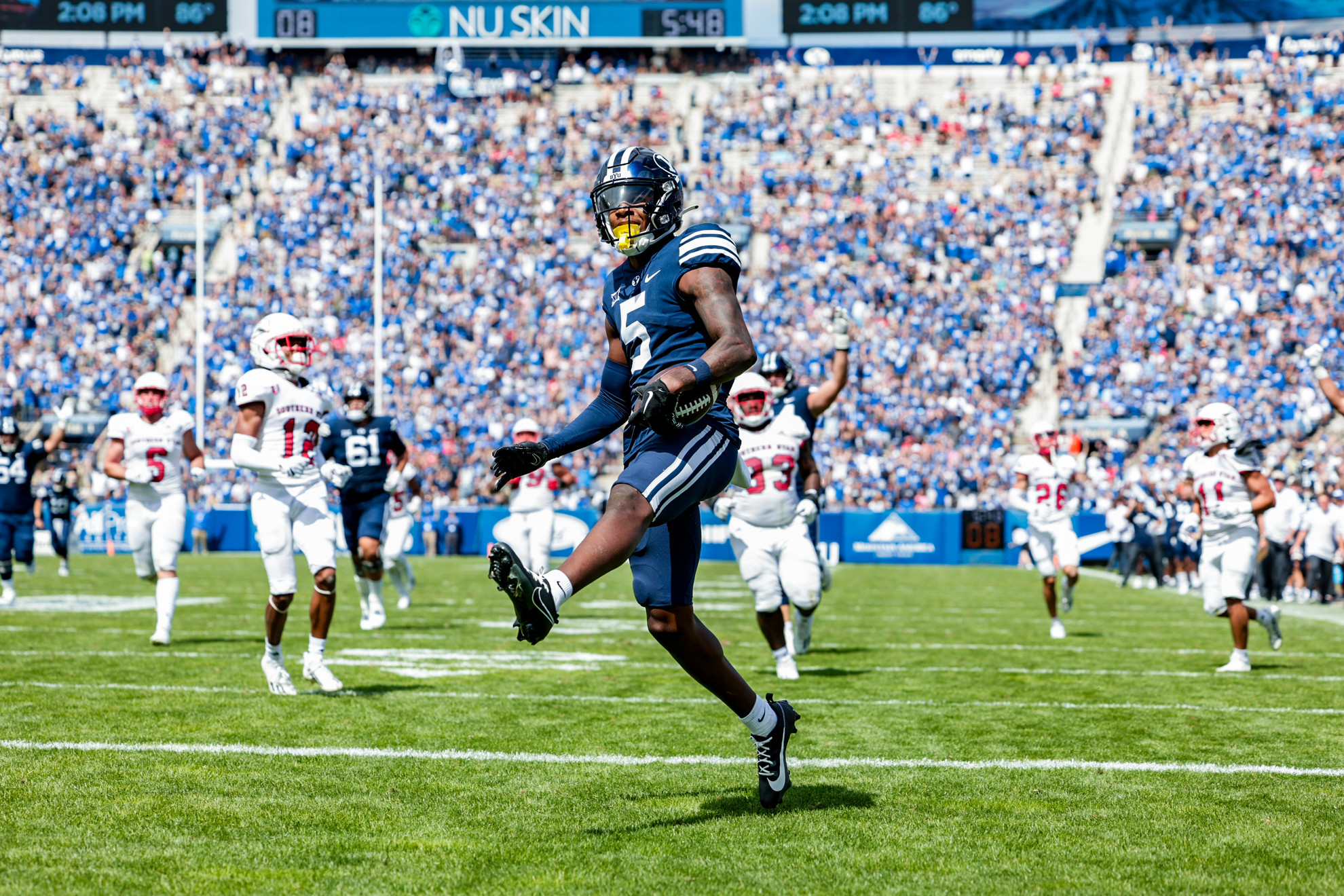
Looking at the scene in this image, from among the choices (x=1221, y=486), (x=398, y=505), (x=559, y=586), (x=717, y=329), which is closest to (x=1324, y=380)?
(x=1221, y=486)

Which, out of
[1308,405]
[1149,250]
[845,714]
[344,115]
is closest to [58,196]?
[344,115]

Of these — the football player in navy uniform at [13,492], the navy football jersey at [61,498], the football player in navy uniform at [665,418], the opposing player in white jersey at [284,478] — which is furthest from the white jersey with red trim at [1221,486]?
the navy football jersey at [61,498]

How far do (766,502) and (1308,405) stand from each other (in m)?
21.9

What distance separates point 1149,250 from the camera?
110ft

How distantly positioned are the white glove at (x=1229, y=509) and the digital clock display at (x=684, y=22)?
33.2 m

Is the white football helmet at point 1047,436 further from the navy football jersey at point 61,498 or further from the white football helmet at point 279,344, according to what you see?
the navy football jersey at point 61,498

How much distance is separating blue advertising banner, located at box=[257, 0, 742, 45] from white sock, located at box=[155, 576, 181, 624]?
3247cm

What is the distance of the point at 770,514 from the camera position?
29.8 ft

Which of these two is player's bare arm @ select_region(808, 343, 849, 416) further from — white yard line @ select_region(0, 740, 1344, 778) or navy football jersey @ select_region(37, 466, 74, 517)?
navy football jersey @ select_region(37, 466, 74, 517)

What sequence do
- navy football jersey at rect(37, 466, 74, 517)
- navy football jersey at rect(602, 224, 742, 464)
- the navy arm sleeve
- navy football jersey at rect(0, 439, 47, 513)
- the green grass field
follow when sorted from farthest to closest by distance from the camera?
navy football jersey at rect(37, 466, 74, 517) → navy football jersey at rect(0, 439, 47, 513) → the navy arm sleeve → navy football jersey at rect(602, 224, 742, 464) → the green grass field

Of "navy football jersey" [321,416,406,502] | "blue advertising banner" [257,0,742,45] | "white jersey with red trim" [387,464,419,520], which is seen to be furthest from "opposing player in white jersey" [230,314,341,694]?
"blue advertising banner" [257,0,742,45]

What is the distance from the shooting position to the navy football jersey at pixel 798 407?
9586mm

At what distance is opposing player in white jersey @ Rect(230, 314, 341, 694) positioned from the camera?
7.57 metres

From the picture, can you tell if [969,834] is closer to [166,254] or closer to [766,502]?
[766,502]
